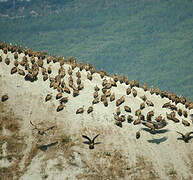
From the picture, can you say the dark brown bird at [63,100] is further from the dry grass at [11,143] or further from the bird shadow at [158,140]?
the bird shadow at [158,140]

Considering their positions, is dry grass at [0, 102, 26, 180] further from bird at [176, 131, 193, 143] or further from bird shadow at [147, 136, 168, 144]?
bird at [176, 131, 193, 143]

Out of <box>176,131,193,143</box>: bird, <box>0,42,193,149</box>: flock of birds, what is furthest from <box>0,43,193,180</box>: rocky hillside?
<box>176,131,193,143</box>: bird

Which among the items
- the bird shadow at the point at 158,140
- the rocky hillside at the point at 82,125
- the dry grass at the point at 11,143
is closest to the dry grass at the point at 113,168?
the rocky hillside at the point at 82,125

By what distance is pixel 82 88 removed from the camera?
50.2m

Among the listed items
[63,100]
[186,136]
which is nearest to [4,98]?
[63,100]

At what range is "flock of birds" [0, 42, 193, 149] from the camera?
46.5 meters

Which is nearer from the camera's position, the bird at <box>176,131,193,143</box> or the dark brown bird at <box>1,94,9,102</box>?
the bird at <box>176,131,193,143</box>

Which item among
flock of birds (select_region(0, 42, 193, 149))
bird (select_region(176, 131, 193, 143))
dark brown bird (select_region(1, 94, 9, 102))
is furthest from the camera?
dark brown bird (select_region(1, 94, 9, 102))

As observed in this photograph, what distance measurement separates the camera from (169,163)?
→ 42250mm

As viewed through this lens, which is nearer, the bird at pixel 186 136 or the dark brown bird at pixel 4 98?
the bird at pixel 186 136

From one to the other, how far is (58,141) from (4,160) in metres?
5.65

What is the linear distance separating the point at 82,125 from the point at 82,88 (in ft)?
22.3

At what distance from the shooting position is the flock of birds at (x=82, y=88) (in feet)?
153

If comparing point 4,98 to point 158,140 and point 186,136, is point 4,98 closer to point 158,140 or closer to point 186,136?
point 158,140
